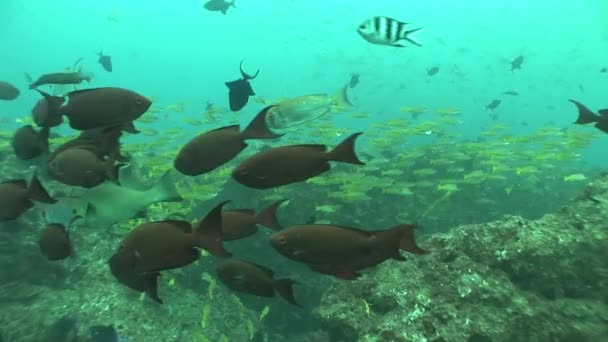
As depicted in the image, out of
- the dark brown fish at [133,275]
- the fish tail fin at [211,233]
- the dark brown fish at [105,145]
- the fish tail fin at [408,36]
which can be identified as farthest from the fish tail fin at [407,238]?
the fish tail fin at [408,36]

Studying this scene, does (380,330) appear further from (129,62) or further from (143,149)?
(129,62)

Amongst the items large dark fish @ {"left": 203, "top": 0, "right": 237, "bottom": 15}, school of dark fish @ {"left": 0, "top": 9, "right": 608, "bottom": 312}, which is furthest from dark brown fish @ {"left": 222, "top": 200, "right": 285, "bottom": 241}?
large dark fish @ {"left": 203, "top": 0, "right": 237, "bottom": 15}

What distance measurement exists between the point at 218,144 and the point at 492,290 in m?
3.66

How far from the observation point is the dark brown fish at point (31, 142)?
12.1 feet

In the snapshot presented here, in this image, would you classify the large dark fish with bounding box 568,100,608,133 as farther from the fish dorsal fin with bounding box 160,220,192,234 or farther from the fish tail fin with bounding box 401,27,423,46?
the fish dorsal fin with bounding box 160,220,192,234

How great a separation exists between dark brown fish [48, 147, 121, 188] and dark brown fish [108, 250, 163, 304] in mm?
597

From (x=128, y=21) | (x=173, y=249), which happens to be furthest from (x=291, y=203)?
(x=128, y=21)

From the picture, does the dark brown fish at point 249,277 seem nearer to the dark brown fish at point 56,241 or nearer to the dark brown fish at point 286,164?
the dark brown fish at point 286,164

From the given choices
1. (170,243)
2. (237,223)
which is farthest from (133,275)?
(237,223)

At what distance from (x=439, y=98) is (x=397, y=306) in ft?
261

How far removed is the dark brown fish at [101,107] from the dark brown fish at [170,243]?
3.34ft

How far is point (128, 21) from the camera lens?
5792 inches

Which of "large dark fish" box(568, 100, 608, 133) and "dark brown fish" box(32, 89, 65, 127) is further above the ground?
"dark brown fish" box(32, 89, 65, 127)

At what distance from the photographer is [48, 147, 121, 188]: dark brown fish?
314 centimetres
